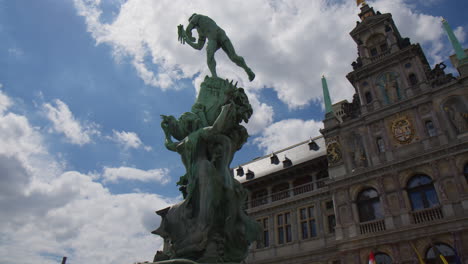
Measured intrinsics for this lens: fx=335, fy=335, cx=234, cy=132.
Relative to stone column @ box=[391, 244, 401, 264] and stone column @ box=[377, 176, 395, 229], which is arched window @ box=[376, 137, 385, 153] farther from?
stone column @ box=[391, 244, 401, 264]

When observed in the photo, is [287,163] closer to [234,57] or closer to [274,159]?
[274,159]

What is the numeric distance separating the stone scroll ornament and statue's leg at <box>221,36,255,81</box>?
89cm

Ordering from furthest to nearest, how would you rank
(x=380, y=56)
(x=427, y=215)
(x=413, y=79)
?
(x=380, y=56) < (x=413, y=79) < (x=427, y=215)

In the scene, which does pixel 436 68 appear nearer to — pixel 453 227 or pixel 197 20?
pixel 453 227

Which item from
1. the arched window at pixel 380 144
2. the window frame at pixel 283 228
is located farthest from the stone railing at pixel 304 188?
the arched window at pixel 380 144

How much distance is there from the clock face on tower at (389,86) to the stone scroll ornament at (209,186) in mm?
23351

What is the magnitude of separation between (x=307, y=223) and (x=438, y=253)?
934 centimetres

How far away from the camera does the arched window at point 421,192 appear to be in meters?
21.8

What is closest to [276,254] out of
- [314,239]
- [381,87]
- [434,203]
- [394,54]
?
[314,239]

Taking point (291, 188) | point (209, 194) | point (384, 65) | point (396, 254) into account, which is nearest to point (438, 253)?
point (396, 254)

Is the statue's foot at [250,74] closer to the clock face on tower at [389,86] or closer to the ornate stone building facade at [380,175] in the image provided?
the ornate stone building facade at [380,175]

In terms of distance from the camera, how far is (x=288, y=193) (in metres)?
29.2

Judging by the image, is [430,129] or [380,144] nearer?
[430,129]

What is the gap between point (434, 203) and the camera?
21.6 meters
